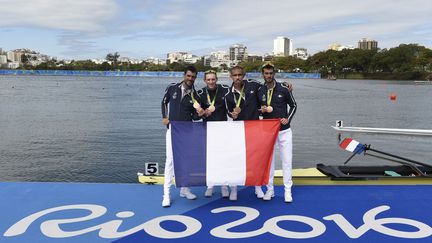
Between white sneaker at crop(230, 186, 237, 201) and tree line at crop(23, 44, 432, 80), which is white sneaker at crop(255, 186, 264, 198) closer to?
white sneaker at crop(230, 186, 237, 201)

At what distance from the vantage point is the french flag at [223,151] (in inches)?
213

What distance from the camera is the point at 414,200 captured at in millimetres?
5500

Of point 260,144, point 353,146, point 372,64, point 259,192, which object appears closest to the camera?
point 260,144

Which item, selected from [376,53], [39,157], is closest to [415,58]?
[376,53]

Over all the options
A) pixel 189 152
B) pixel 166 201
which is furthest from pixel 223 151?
pixel 166 201

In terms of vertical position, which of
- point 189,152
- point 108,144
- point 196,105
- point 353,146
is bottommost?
point 108,144

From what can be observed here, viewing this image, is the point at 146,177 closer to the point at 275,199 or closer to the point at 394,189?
the point at 275,199

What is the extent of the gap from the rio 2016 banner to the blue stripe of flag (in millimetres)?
361

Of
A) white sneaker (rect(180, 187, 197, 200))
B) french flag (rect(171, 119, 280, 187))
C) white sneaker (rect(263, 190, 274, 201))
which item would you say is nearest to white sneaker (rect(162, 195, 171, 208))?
french flag (rect(171, 119, 280, 187))

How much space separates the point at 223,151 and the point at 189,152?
18.9 inches

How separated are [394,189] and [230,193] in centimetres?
255

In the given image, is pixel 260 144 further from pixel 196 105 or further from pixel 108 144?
pixel 108 144

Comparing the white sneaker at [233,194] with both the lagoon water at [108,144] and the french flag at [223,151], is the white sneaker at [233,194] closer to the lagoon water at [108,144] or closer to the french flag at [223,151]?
the french flag at [223,151]

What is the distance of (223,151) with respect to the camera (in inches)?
217
